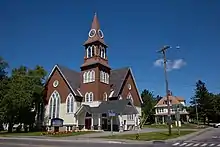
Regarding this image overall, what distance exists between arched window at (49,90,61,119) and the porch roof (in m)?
5.73

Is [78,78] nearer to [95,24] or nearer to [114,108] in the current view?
[95,24]

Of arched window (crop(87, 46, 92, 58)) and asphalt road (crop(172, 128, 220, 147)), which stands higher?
arched window (crop(87, 46, 92, 58))

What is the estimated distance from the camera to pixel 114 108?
42.5m

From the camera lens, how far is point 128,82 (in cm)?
5391

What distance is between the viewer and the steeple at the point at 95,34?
50750 mm

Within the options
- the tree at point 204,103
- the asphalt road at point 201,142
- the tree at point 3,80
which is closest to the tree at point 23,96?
the tree at point 3,80

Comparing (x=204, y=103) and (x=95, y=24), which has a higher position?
(x=95, y=24)

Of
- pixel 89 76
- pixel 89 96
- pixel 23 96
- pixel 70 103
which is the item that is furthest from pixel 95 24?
pixel 23 96

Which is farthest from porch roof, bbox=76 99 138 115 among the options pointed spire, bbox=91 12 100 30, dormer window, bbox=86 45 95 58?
pointed spire, bbox=91 12 100 30

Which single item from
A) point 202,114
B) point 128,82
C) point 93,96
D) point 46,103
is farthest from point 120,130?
point 202,114

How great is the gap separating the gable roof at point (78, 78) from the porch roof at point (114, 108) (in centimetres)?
406

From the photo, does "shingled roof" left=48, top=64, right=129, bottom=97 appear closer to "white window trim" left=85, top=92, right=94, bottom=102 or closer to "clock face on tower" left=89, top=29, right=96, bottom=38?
"white window trim" left=85, top=92, right=94, bottom=102

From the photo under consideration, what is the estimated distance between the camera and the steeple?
5075 cm

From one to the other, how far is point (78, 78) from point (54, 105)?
23.6ft
